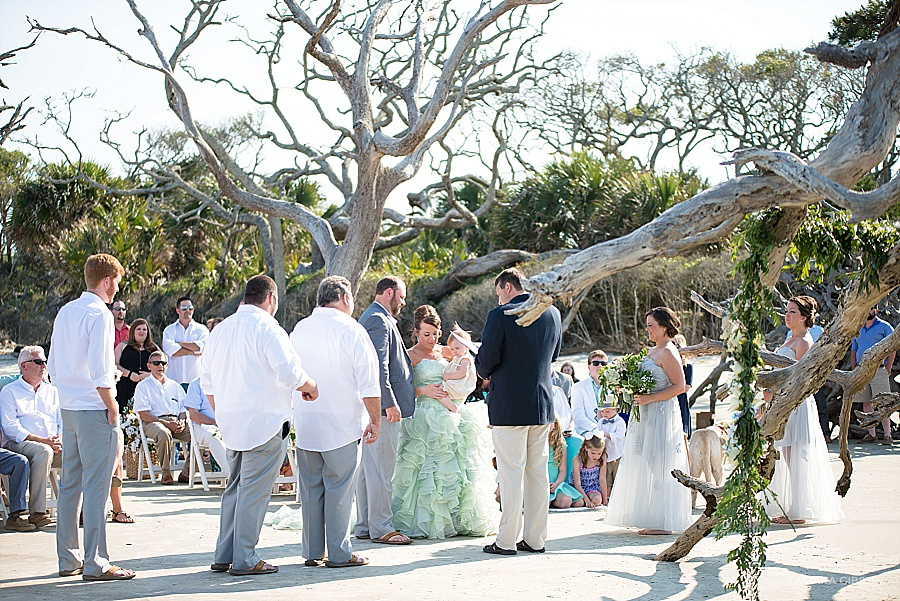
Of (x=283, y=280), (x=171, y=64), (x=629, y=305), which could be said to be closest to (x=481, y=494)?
(x=171, y=64)

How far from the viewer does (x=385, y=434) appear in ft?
26.4

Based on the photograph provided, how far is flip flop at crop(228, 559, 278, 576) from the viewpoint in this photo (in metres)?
6.57

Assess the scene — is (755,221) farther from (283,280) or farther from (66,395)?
(283,280)

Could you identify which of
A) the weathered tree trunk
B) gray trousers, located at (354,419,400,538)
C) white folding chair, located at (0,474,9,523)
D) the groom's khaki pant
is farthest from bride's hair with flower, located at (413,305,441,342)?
the weathered tree trunk

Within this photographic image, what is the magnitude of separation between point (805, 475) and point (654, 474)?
1363 millimetres

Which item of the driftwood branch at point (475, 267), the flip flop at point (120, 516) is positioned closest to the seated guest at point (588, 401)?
the flip flop at point (120, 516)

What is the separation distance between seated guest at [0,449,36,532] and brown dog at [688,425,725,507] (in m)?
6.01

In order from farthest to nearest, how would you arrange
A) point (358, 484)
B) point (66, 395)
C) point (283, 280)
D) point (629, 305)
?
point (283, 280) → point (629, 305) → point (358, 484) → point (66, 395)

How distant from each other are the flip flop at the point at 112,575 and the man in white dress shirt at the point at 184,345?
6.94 m

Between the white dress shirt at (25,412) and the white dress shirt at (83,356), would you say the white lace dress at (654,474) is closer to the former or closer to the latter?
the white dress shirt at (83,356)

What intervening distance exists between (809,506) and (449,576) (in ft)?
11.8

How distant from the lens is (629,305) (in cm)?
2145

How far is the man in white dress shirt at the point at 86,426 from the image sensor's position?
6402mm

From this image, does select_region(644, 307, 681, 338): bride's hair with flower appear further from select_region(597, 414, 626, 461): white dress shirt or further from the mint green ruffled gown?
select_region(597, 414, 626, 461): white dress shirt
